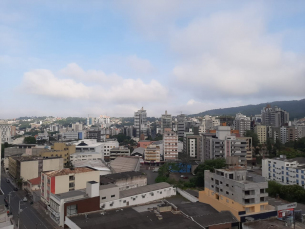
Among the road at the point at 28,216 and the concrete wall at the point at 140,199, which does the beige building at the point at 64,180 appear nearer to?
the road at the point at 28,216

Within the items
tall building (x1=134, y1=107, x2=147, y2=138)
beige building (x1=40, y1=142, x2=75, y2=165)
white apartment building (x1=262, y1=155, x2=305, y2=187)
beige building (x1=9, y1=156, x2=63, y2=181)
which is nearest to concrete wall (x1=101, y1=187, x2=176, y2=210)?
beige building (x1=9, y1=156, x2=63, y2=181)

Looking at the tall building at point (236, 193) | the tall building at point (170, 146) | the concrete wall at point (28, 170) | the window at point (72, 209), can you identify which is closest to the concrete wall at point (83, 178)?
the window at point (72, 209)

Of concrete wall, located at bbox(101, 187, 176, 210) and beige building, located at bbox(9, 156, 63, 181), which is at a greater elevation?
beige building, located at bbox(9, 156, 63, 181)

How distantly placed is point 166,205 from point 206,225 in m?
3.10

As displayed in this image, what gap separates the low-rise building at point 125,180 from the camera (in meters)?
24.4

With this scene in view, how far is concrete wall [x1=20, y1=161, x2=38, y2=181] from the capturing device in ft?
92.0

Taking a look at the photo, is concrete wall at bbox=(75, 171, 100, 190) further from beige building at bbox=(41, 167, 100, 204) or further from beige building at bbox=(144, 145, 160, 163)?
beige building at bbox=(144, 145, 160, 163)

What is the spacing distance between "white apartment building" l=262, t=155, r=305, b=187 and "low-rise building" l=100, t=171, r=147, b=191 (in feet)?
49.9

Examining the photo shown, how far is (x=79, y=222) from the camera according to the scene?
1455 centimetres

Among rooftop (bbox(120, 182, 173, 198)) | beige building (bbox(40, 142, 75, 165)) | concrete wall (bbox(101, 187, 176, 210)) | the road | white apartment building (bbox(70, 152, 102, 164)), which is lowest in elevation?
the road

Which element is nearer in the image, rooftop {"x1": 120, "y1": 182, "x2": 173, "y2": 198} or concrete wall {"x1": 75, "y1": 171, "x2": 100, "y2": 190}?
concrete wall {"x1": 75, "y1": 171, "x2": 100, "y2": 190}

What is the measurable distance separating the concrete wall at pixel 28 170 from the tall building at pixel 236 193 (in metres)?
19.1

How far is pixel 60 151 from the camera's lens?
35.3m

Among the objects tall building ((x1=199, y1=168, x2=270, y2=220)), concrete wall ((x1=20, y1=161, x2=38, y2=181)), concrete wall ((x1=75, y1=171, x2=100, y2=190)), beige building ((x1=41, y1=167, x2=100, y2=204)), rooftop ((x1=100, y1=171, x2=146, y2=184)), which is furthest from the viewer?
concrete wall ((x1=20, y1=161, x2=38, y2=181))
